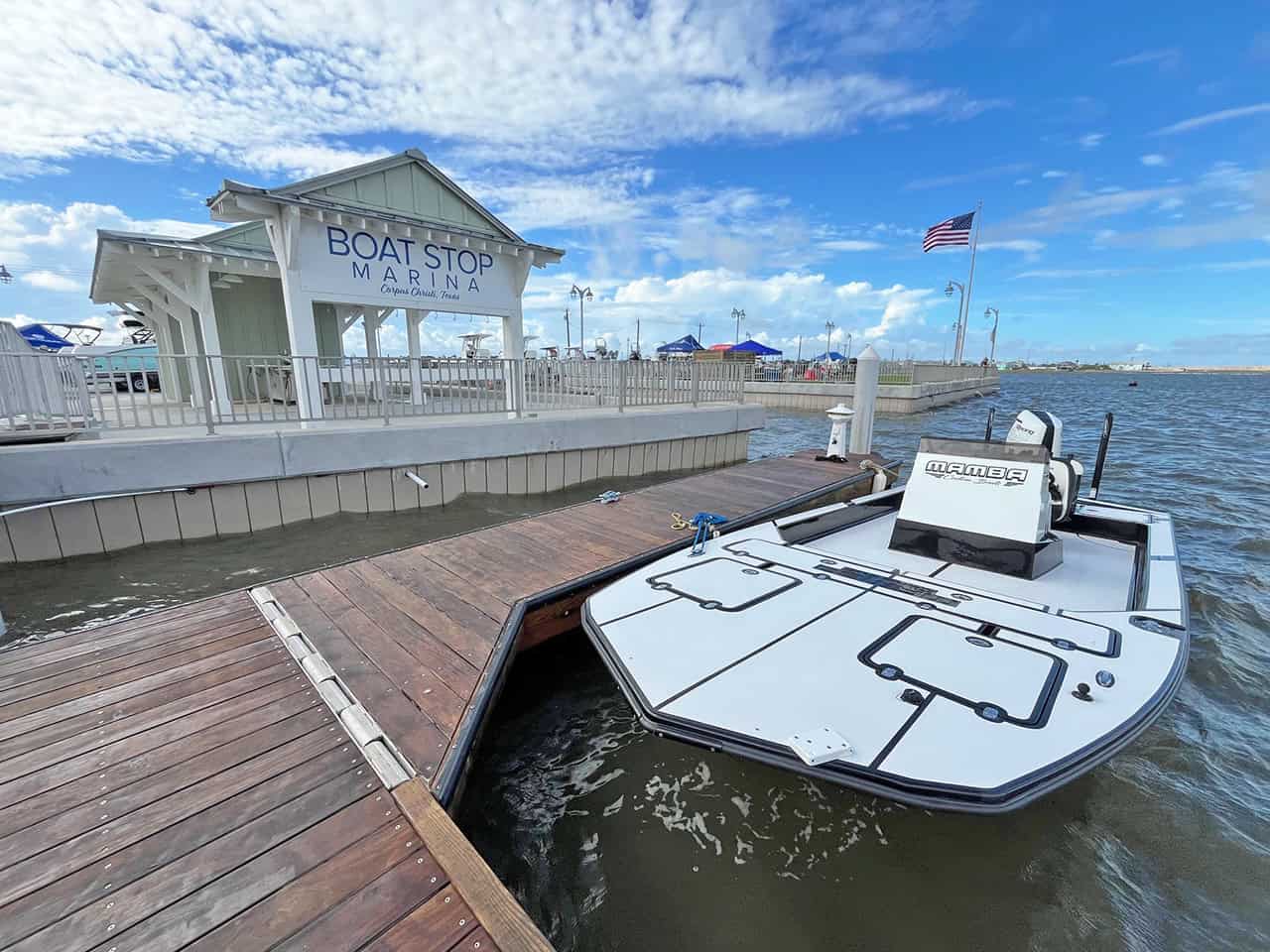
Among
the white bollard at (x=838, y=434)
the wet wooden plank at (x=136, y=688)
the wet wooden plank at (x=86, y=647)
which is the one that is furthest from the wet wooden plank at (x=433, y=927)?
the white bollard at (x=838, y=434)

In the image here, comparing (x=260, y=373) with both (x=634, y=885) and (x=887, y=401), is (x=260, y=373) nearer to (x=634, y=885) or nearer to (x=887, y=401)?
(x=634, y=885)

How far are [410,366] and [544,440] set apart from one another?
2.09m

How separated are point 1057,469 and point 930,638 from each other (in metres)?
2.78

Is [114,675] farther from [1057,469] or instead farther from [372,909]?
[1057,469]

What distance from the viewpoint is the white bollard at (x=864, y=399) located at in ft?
26.7

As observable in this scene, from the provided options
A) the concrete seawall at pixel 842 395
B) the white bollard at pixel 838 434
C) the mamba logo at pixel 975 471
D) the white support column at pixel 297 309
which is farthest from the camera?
the concrete seawall at pixel 842 395

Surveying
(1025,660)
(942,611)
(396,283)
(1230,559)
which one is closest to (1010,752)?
(1025,660)

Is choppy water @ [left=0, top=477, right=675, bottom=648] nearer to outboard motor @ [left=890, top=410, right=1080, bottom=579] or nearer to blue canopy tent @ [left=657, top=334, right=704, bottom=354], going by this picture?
outboard motor @ [left=890, top=410, right=1080, bottom=579]

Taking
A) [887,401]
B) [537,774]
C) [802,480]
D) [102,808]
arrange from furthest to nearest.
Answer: [887,401] → [802,480] → [537,774] → [102,808]

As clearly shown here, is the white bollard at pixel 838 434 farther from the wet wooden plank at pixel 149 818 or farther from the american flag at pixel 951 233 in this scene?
the american flag at pixel 951 233

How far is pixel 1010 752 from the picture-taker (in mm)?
1922

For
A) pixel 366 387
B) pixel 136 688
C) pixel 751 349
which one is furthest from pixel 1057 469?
pixel 751 349

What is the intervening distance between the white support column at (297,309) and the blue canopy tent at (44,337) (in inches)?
642

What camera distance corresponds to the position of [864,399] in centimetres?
834
